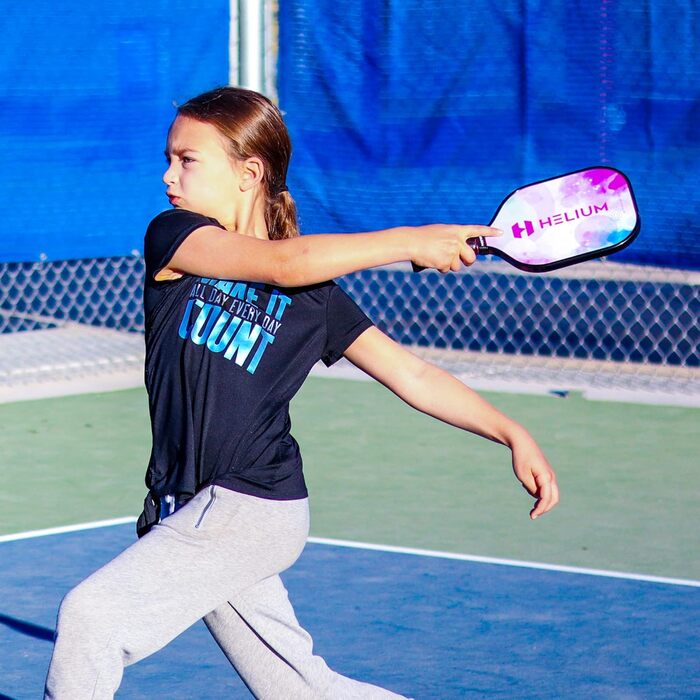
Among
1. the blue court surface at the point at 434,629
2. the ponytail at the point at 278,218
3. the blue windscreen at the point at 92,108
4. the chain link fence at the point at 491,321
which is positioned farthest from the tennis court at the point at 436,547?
the ponytail at the point at 278,218

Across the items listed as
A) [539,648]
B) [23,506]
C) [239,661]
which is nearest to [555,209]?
[239,661]

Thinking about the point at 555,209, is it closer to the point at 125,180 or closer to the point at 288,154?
the point at 288,154

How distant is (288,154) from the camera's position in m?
3.53

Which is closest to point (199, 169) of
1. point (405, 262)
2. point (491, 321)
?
point (405, 262)

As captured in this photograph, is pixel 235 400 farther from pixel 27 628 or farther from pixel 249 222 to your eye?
pixel 27 628

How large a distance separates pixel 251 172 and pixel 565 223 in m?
0.74

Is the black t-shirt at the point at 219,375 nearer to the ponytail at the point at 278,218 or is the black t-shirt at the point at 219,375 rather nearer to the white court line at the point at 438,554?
the ponytail at the point at 278,218

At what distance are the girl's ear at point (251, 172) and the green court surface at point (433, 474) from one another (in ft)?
9.35

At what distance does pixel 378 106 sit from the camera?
9359 mm

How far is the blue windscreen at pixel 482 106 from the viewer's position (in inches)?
336

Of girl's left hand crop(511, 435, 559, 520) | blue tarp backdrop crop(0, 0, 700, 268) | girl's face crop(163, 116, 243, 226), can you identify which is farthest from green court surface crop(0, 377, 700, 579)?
girl's face crop(163, 116, 243, 226)

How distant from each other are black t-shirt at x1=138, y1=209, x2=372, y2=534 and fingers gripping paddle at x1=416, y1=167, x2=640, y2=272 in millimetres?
515

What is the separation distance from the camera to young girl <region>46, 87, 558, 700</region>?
9.80 ft

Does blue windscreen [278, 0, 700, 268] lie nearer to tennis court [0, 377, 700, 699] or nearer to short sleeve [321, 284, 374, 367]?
tennis court [0, 377, 700, 699]
